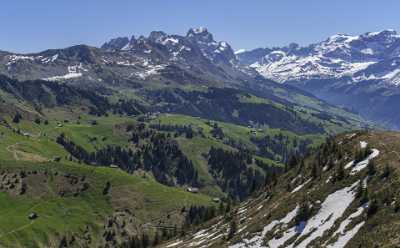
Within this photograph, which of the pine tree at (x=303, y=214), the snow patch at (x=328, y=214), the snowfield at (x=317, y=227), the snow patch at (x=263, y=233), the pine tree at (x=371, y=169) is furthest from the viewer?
the snow patch at (x=263, y=233)

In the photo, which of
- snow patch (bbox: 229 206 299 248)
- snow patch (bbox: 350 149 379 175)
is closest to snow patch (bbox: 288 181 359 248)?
snow patch (bbox: 350 149 379 175)

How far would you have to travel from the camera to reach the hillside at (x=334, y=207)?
83.4 m

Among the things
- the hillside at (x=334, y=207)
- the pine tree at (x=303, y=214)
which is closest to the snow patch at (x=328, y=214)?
the hillside at (x=334, y=207)

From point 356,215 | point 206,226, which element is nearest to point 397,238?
point 356,215

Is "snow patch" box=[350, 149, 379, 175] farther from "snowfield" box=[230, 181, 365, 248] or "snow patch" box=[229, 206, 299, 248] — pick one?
"snow patch" box=[229, 206, 299, 248]

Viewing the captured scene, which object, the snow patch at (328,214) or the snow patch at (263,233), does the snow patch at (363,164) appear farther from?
the snow patch at (263,233)

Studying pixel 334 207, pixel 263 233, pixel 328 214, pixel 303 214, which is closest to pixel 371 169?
pixel 334 207

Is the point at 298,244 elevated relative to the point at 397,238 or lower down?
lower down

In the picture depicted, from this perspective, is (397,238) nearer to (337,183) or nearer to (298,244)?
(298,244)

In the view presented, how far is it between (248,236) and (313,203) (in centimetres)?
1541

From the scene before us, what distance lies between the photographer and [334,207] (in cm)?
9956

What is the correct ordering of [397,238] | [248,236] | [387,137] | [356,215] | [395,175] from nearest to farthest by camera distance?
[397,238] < [356,215] < [395,175] < [248,236] < [387,137]

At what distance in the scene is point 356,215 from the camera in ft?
292

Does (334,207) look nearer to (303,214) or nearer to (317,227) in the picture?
(317,227)
